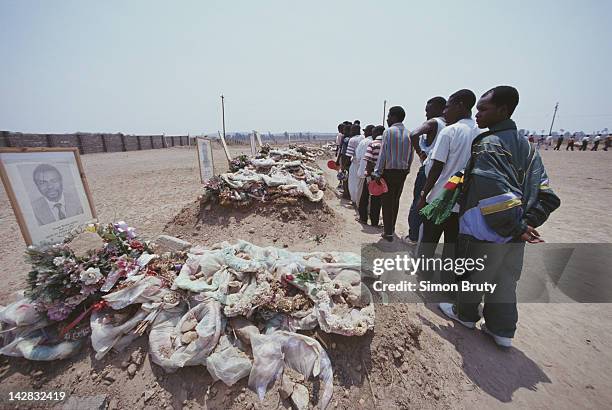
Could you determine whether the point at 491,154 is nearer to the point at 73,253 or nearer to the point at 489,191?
the point at 489,191

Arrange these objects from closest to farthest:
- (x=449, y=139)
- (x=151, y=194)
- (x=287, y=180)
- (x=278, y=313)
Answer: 1. (x=278, y=313)
2. (x=449, y=139)
3. (x=287, y=180)
4. (x=151, y=194)

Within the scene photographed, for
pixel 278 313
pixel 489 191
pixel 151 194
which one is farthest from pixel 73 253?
pixel 151 194

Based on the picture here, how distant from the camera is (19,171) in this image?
2.11 metres

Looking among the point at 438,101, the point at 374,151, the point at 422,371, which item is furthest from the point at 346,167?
the point at 422,371

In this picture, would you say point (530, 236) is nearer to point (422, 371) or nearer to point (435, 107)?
point (422, 371)

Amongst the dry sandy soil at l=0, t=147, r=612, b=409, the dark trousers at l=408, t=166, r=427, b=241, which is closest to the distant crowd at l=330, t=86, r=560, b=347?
the dry sandy soil at l=0, t=147, r=612, b=409

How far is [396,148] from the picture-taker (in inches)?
137

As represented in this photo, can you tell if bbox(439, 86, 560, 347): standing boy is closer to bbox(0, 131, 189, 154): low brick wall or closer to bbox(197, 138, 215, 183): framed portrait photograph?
bbox(197, 138, 215, 183): framed portrait photograph

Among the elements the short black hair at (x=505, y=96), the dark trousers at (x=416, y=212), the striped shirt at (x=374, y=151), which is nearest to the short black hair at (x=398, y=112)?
the striped shirt at (x=374, y=151)

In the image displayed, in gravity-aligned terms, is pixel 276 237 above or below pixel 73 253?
below

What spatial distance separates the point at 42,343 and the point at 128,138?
26172mm

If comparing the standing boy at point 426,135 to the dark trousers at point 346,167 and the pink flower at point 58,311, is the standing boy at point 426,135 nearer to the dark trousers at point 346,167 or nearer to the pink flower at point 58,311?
the dark trousers at point 346,167

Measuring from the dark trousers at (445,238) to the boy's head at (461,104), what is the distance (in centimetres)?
100

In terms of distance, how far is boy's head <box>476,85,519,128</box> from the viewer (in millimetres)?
1748
